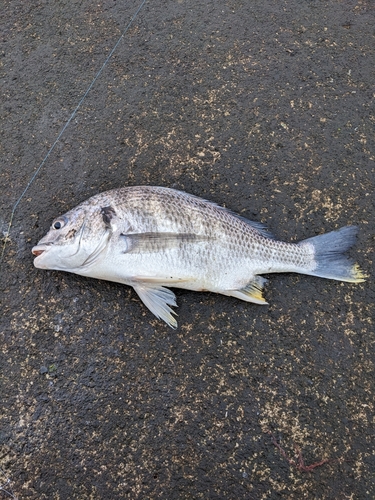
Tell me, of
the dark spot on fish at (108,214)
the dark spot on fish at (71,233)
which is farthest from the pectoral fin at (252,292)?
the dark spot on fish at (71,233)

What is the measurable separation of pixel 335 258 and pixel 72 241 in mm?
Answer: 1838

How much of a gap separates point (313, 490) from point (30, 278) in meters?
2.36

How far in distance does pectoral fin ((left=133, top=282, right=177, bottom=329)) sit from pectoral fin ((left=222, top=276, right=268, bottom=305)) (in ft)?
1.32

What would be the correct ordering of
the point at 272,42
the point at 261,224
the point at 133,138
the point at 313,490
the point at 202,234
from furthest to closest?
the point at 272,42
the point at 133,138
the point at 261,224
the point at 202,234
the point at 313,490

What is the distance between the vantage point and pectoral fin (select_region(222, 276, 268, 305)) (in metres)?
2.77

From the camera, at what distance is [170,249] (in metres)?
2.68

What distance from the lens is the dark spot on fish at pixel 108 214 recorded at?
270 centimetres

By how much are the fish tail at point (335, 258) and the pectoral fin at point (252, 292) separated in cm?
36

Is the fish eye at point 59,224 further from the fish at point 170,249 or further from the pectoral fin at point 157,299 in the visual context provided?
the pectoral fin at point 157,299

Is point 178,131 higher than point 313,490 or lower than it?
higher

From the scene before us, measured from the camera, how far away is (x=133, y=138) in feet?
10.6

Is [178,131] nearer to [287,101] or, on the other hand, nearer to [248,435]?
[287,101]

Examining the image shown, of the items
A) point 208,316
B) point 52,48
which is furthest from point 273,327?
point 52,48

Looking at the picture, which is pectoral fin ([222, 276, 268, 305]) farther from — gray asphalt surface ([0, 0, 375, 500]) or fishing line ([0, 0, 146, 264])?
fishing line ([0, 0, 146, 264])
